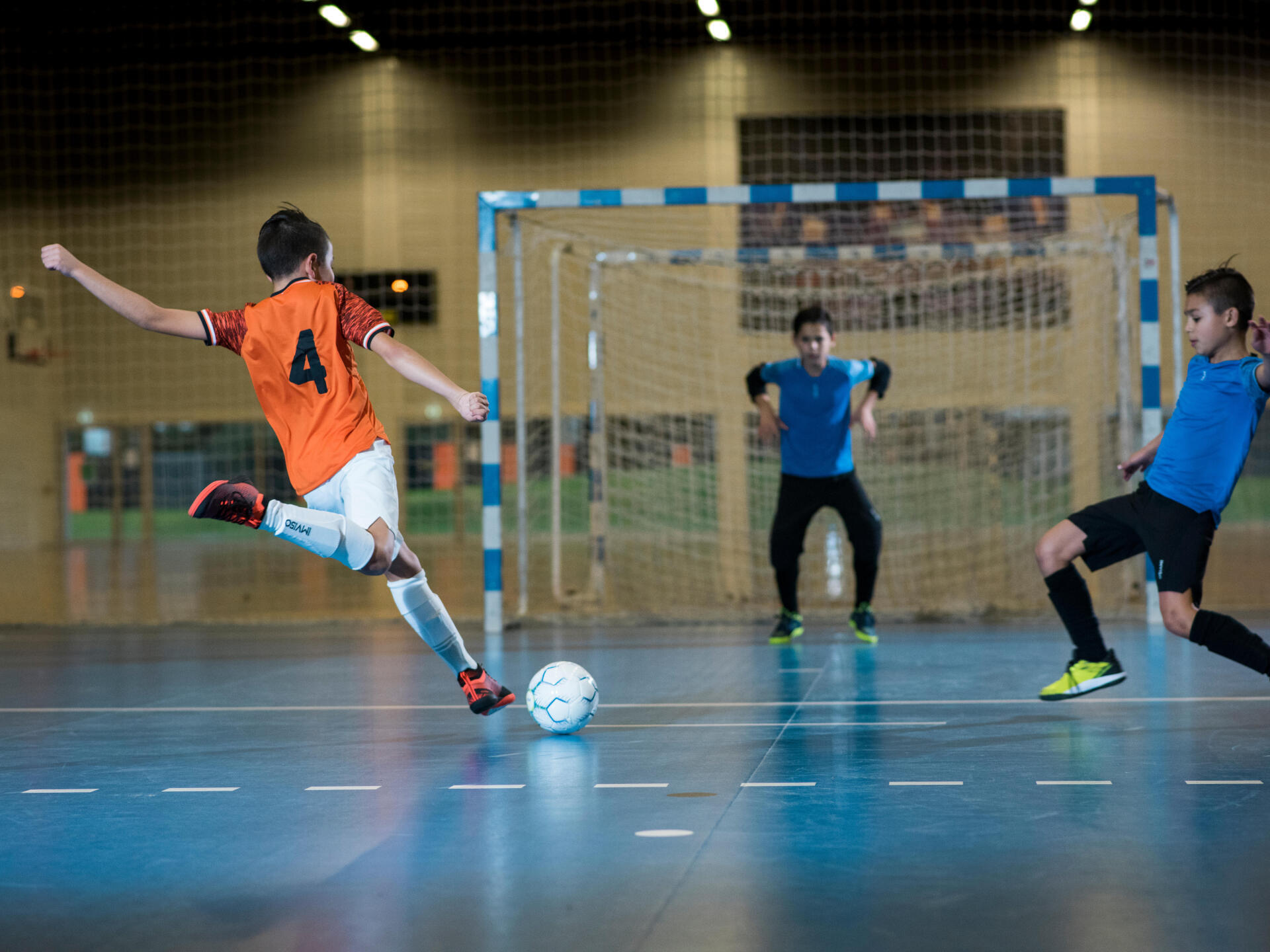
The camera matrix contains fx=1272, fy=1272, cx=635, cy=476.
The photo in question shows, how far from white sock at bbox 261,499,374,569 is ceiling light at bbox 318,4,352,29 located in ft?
40.8

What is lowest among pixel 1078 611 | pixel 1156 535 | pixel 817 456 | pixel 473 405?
pixel 1078 611

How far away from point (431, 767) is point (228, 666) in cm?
295

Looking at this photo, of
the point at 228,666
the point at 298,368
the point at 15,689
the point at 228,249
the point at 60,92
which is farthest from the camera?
the point at 228,249

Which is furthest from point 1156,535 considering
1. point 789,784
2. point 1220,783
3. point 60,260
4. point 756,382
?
point 60,260

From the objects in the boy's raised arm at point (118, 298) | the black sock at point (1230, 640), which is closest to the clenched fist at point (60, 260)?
the boy's raised arm at point (118, 298)

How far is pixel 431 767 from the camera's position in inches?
146

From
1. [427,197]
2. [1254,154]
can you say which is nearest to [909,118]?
[1254,154]

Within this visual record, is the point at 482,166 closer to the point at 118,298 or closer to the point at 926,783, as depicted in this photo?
the point at 118,298

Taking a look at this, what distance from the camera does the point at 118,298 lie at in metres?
3.79

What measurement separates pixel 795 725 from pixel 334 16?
43.2 feet

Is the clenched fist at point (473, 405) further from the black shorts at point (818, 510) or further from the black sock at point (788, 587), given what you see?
the black sock at point (788, 587)

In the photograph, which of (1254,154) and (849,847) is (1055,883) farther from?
(1254,154)

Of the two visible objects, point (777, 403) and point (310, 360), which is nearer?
point (310, 360)

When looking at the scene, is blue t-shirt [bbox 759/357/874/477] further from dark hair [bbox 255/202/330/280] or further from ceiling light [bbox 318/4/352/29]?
ceiling light [bbox 318/4/352/29]
